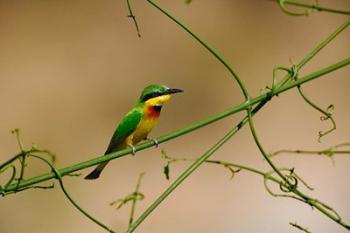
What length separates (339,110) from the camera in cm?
230

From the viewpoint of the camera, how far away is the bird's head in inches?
49.1

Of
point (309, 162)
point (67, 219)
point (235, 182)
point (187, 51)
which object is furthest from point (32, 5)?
point (309, 162)

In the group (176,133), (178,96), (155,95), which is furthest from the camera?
(178,96)

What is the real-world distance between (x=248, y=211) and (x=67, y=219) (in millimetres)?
546

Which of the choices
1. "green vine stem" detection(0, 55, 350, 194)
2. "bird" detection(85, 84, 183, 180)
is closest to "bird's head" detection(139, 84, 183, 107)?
"bird" detection(85, 84, 183, 180)

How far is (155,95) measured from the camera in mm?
1311

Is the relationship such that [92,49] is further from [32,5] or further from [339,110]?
[339,110]

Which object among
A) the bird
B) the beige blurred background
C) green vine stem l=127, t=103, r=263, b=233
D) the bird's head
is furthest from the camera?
the beige blurred background

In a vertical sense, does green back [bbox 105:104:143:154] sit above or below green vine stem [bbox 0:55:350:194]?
above

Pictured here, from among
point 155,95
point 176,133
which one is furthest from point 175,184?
point 155,95

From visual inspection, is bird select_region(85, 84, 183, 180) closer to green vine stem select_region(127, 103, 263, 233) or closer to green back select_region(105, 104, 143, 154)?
green back select_region(105, 104, 143, 154)

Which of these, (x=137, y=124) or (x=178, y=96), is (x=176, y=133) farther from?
(x=178, y=96)

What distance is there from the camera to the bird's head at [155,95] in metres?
1.25

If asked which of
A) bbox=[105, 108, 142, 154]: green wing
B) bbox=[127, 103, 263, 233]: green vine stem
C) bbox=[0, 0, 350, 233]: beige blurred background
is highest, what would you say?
bbox=[0, 0, 350, 233]: beige blurred background
